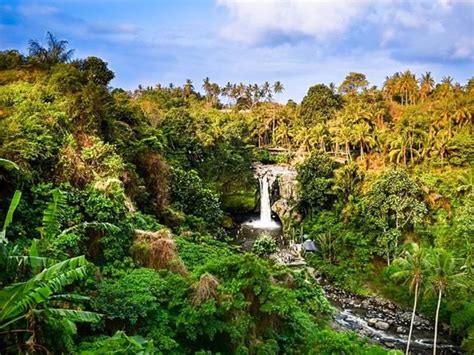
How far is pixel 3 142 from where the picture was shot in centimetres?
1550

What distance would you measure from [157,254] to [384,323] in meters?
17.7

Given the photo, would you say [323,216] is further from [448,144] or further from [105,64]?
[105,64]

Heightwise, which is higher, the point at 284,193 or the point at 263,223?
the point at 284,193

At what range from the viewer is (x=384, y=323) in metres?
26.8

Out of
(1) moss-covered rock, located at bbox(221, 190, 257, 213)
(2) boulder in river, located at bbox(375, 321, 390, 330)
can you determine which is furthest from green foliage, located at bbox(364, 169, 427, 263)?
(1) moss-covered rock, located at bbox(221, 190, 257, 213)

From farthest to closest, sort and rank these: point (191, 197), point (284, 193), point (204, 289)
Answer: point (284, 193)
point (191, 197)
point (204, 289)

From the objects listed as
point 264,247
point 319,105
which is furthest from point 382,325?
point 319,105

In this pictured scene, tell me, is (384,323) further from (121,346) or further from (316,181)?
(121,346)

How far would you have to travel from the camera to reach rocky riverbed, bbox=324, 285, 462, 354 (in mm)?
24453

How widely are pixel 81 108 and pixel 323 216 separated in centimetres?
2590

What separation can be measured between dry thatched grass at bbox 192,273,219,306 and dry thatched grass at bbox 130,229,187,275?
96.5 inches

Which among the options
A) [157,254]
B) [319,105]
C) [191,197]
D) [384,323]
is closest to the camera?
[157,254]

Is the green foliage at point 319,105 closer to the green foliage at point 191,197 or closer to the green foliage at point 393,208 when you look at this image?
the green foliage at point 393,208

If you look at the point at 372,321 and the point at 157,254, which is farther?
the point at 372,321
